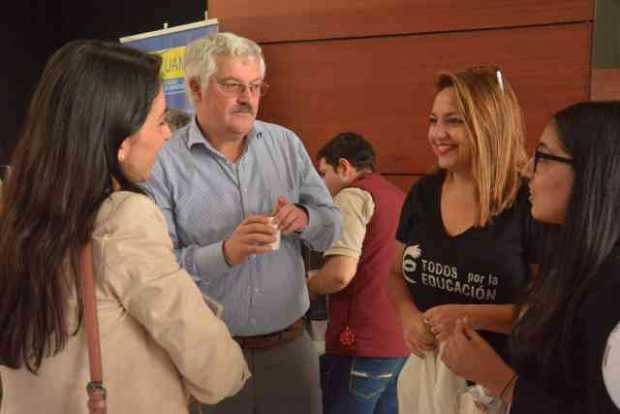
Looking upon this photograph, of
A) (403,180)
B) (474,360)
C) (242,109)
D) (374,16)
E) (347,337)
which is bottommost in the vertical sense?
(347,337)

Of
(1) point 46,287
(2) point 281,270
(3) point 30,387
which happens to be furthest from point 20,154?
(2) point 281,270

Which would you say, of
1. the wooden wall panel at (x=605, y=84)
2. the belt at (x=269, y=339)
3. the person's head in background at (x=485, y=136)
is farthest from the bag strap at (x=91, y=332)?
the wooden wall panel at (x=605, y=84)

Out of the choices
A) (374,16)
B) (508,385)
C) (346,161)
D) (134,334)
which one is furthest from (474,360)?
(374,16)

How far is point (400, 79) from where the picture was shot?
2.94 metres

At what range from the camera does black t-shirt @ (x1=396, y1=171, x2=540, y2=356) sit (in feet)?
5.36

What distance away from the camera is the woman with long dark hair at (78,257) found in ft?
3.85

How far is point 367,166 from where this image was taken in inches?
107

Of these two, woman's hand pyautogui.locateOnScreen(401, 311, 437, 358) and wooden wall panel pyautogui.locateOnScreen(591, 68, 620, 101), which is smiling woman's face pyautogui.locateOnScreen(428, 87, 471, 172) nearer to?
woman's hand pyautogui.locateOnScreen(401, 311, 437, 358)

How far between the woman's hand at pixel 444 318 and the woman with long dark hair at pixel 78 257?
64 centimetres

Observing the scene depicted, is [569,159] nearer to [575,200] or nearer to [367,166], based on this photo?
[575,200]

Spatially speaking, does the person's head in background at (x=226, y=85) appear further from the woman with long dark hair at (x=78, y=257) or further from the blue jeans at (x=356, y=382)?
the blue jeans at (x=356, y=382)

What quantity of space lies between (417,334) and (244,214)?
62cm

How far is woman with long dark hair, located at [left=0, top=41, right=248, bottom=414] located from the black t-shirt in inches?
27.8

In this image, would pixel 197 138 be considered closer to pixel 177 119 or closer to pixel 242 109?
pixel 242 109
